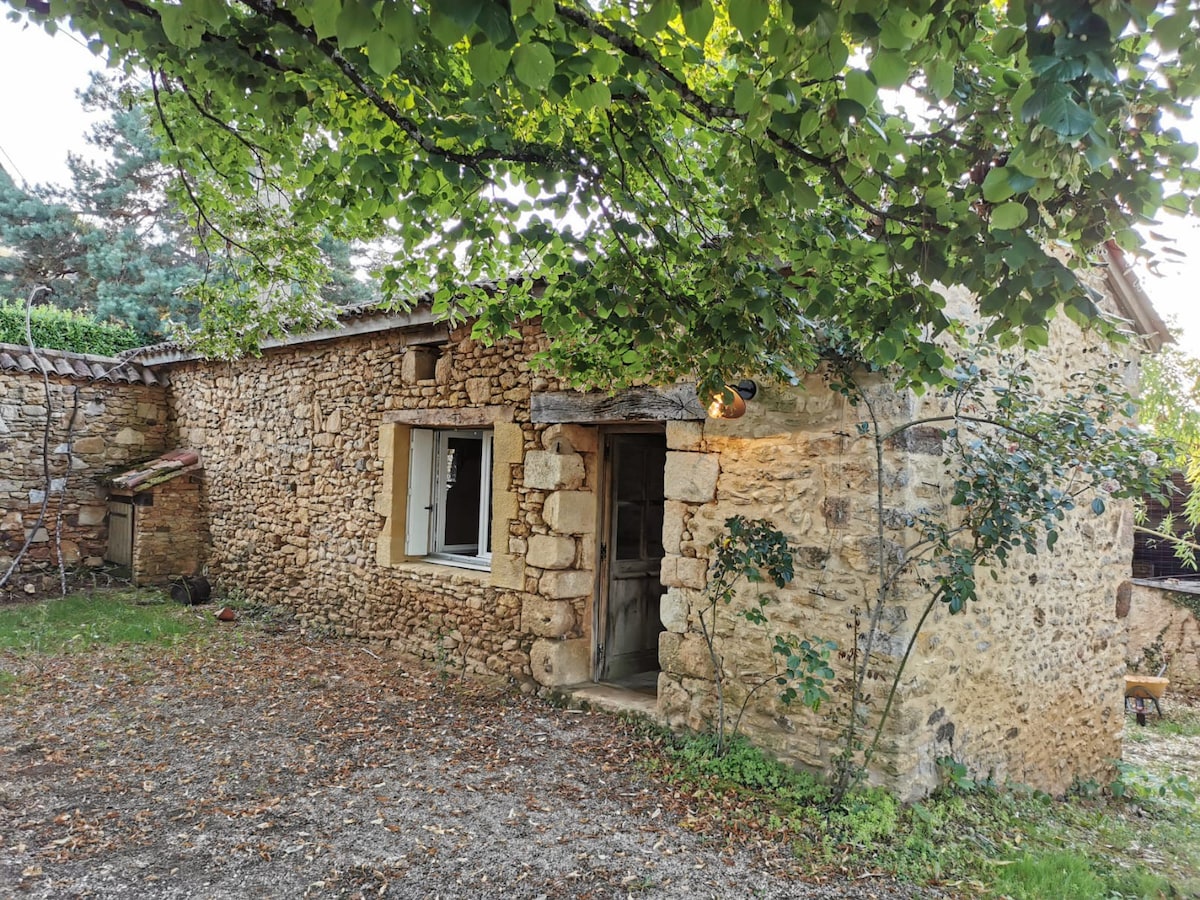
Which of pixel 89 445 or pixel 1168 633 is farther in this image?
pixel 89 445

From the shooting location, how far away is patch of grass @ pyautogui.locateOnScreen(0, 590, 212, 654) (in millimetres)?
6395

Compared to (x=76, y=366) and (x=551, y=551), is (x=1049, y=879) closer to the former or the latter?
(x=551, y=551)

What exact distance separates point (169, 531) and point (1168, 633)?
1169 cm

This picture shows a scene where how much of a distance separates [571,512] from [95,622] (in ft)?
16.5

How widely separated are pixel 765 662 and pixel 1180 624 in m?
7.28

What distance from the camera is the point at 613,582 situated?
5.71 metres

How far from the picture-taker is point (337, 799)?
12.2 ft

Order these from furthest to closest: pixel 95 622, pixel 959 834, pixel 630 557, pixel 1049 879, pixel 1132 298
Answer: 1. pixel 95 622
2. pixel 630 557
3. pixel 1132 298
4. pixel 959 834
5. pixel 1049 879

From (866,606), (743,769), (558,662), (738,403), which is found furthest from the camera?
(558,662)

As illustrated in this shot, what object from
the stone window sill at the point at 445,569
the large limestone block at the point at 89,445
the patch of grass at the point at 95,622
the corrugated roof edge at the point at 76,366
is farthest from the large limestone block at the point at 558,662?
the corrugated roof edge at the point at 76,366

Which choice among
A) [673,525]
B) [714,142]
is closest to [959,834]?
[673,525]

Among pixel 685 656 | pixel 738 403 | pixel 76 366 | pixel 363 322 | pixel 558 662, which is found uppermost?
pixel 363 322

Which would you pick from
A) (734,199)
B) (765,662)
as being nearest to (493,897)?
(765,662)

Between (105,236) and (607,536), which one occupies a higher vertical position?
(105,236)
